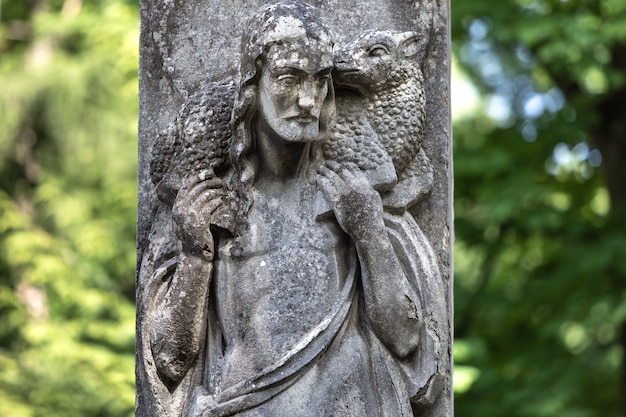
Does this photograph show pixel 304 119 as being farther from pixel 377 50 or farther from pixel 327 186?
pixel 377 50

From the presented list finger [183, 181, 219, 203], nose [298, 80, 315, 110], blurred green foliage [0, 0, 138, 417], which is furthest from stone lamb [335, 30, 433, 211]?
blurred green foliage [0, 0, 138, 417]

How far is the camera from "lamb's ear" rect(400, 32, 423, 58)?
18.3ft

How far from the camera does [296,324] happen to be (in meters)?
5.25

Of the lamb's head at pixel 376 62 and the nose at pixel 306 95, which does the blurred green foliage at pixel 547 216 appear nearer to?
the lamb's head at pixel 376 62

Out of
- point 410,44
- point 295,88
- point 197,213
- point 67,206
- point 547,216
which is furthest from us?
point 67,206

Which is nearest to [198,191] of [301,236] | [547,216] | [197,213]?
[197,213]

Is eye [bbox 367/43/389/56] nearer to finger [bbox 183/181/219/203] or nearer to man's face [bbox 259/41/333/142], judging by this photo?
man's face [bbox 259/41/333/142]

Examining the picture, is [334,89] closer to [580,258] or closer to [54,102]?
[580,258]

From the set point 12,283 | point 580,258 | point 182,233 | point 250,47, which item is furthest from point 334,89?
point 12,283

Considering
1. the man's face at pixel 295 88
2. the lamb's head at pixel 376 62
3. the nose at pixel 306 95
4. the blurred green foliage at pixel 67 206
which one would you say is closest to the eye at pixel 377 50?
the lamb's head at pixel 376 62

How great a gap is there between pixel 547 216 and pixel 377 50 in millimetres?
6529

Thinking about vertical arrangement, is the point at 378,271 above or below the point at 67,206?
below

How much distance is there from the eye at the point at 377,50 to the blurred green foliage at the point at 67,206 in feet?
25.1

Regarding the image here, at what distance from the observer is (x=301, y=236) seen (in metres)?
5.36
